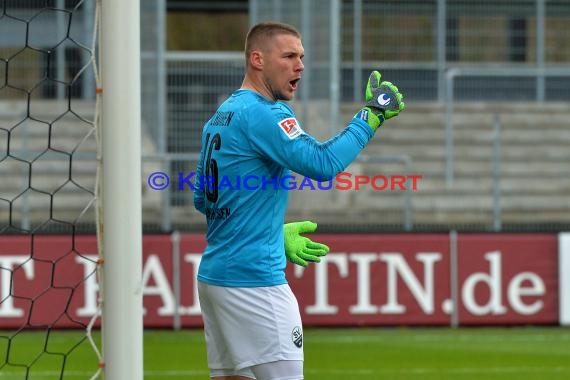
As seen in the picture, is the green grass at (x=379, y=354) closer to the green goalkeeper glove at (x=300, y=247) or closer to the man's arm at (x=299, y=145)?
the green goalkeeper glove at (x=300, y=247)

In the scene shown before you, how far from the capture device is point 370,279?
12047mm

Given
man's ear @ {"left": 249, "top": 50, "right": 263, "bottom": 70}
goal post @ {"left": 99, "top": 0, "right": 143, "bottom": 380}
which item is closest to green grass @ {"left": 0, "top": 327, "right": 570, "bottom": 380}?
goal post @ {"left": 99, "top": 0, "right": 143, "bottom": 380}

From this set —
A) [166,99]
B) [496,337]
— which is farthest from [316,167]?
[166,99]

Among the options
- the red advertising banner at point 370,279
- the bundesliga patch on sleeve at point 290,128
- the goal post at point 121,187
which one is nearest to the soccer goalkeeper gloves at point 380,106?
the bundesliga patch on sleeve at point 290,128

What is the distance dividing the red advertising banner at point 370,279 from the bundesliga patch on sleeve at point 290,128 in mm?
6994

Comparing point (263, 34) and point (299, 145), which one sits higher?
point (263, 34)

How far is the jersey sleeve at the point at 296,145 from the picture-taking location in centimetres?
478

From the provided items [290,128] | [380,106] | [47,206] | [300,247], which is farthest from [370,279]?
[290,128]

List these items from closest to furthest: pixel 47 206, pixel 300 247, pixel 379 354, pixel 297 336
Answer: pixel 297 336, pixel 300 247, pixel 379 354, pixel 47 206

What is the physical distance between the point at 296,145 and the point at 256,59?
0.40 metres

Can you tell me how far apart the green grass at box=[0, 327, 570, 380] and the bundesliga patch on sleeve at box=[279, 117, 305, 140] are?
3719mm

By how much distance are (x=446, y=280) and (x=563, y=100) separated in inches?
211

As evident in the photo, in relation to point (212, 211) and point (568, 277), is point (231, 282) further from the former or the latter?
point (568, 277)

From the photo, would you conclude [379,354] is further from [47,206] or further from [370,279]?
[47,206]
